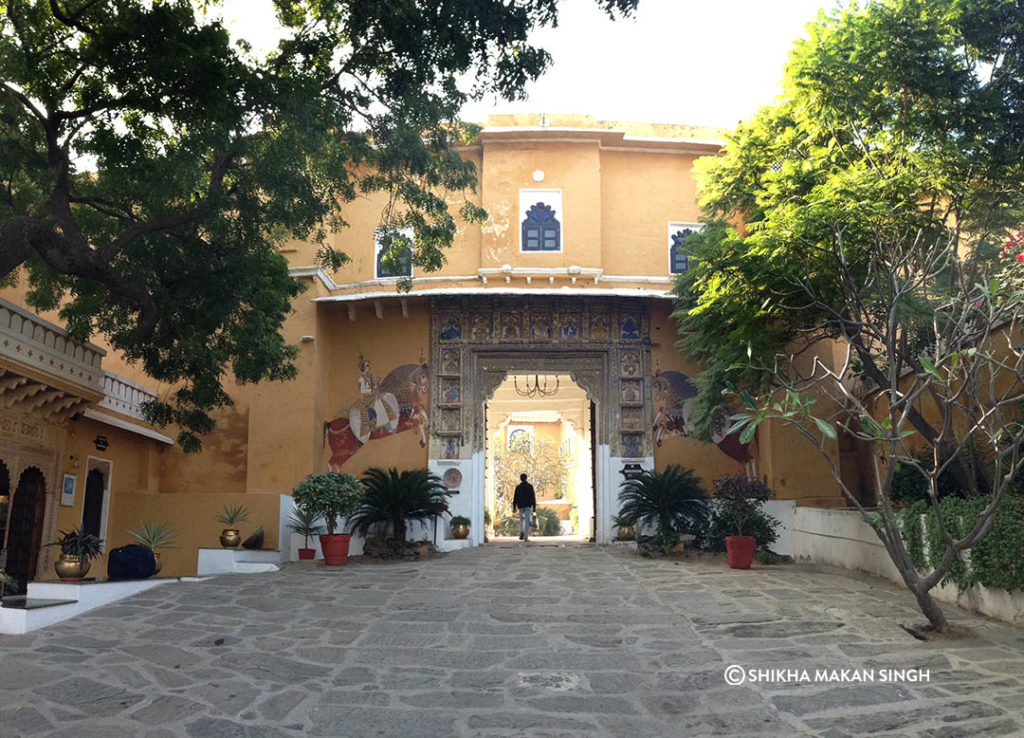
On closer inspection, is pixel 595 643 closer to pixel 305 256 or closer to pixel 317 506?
Answer: pixel 317 506

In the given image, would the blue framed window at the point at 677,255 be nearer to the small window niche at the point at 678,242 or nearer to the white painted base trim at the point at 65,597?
the small window niche at the point at 678,242

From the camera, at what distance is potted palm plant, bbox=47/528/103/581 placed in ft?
29.5

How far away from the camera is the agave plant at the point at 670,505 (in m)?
12.9

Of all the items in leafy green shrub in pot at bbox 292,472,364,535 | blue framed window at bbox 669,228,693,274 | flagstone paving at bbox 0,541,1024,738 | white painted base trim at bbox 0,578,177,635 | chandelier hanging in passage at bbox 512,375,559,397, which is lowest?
flagstone paving at bbox 0,541,1024,738

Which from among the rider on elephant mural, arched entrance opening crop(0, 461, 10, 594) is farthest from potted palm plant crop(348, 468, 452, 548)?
arched entrance opening crop(0, 461, 10, 594)

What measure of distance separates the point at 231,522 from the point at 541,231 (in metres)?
8.17

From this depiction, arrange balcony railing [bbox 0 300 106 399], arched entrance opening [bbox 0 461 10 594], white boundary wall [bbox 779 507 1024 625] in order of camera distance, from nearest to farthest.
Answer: white boundary wall [bbox 779 507 1024 625] → balcony railing [bbox 0 300 106 399] → arched entrance opening [bbox 0 461 10 594]

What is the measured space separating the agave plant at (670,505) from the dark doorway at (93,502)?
9.36 m

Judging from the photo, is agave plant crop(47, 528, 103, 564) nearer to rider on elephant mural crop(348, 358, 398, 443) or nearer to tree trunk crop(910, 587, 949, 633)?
rider on elephant mural crop(348, 358, 398, 443)

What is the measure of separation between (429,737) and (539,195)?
12.8 meters

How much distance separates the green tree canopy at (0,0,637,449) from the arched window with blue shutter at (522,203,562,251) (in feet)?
17.7

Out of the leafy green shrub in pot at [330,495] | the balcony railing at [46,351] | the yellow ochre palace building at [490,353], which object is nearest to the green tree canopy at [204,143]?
the balcony railing at [46,351]

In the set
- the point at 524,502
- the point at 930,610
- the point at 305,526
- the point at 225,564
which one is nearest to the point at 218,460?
the point at 305,526

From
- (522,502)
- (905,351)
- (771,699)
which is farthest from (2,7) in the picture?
(522,502)
